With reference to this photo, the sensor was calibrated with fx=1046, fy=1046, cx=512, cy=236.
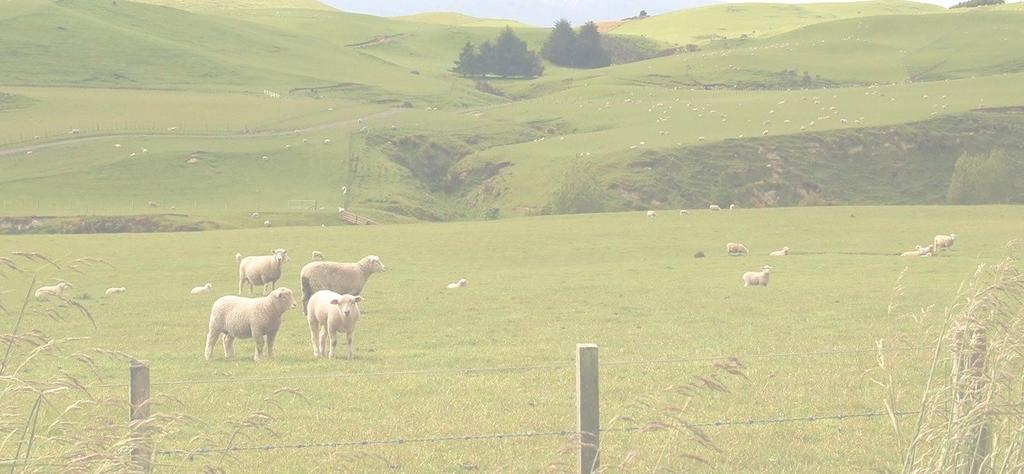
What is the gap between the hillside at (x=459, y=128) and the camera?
8869 cm

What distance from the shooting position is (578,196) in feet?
262

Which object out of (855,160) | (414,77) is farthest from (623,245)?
(414,77)

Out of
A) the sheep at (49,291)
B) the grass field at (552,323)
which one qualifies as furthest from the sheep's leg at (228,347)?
the sheep at (49,291)

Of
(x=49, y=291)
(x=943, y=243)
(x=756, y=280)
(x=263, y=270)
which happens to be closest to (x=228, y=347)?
(x=49, y=291)

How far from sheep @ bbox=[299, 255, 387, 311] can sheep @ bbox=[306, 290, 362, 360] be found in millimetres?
6459

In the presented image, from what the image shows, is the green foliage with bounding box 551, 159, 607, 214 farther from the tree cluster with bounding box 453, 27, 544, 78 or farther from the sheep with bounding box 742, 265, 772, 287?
the tree cluster with bounding box 453, 27, 544, 78

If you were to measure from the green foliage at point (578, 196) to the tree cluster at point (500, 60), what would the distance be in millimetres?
109563

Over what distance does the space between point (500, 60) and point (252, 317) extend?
172 m

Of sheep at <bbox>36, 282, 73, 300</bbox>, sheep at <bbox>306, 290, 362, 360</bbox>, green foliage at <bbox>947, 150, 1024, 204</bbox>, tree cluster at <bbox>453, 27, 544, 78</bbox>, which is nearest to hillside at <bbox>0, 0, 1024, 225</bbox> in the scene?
green foliage at <bbox>947, 150, 1024, 204</bbox>

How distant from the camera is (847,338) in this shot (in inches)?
918

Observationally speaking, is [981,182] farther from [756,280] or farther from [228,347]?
[228,347]

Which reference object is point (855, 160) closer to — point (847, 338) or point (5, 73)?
point (847, 338)

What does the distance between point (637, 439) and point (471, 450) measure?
2.16m

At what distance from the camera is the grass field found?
13625mm
